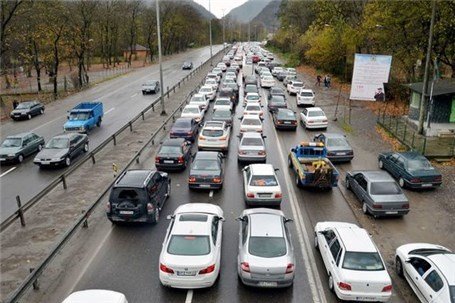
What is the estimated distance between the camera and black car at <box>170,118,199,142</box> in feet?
83.6

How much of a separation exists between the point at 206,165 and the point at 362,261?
9040 mm

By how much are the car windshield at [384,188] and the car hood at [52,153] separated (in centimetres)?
1534

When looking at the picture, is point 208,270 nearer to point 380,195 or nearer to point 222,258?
point 222,258

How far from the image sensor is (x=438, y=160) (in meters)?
22.7

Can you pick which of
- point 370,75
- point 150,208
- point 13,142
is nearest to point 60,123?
point 13,142

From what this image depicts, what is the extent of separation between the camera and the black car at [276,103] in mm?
34669

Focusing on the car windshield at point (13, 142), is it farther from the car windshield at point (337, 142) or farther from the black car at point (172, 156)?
the car windshield at point (337, 142)

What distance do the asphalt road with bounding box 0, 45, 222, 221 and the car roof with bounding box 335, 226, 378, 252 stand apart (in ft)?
41.1

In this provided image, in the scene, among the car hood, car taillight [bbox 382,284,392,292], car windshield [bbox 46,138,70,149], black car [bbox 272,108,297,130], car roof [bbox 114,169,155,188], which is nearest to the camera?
car taillight [bbox 382,284,392,292]

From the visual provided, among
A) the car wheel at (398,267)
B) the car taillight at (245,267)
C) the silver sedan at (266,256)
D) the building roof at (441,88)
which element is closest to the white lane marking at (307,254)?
the silver sedan at (266,256)

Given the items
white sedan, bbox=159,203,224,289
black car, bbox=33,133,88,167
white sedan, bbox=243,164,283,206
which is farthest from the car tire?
black car, bbox=33,133,88,167

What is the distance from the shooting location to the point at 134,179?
1510 centimetres

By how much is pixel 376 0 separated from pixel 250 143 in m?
24.4

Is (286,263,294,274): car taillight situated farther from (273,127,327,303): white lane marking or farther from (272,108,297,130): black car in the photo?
(272,108,297,130): black car
